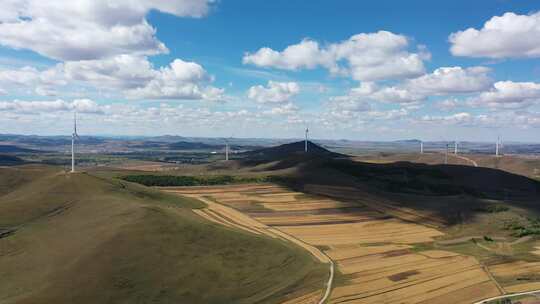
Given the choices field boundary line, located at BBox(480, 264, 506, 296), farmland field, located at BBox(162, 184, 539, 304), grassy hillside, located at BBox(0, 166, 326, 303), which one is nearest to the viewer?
grassy hillside, located at BBox(0, 166, 326, 303)

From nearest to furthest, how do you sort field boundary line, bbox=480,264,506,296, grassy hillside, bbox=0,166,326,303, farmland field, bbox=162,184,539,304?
grassy hillside, bbox=0,166,326,303 < farmland field, bbox=162,184,539,304 < field boundary line, bbox=480,264,506,296

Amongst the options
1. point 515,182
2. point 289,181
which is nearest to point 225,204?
point 289,181

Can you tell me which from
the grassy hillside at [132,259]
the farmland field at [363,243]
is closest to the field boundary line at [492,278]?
the farmland field at [363,243]

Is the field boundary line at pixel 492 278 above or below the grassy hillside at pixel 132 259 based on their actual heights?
below

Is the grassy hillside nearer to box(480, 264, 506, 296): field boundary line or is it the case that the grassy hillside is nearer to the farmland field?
the farmland field

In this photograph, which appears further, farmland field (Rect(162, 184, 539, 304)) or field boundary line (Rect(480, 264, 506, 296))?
field boundary line (Rect(480, 264, 506, 296))

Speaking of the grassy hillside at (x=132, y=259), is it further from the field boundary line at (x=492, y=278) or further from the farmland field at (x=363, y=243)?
the field boundary line at (x=492, y=278)

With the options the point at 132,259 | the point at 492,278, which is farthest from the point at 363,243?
the point at 132,259

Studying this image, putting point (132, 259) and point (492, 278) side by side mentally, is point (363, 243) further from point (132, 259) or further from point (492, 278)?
point (132, 259)

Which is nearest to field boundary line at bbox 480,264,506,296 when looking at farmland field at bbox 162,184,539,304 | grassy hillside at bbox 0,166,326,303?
farmland field at bbox 162,184,539,304
